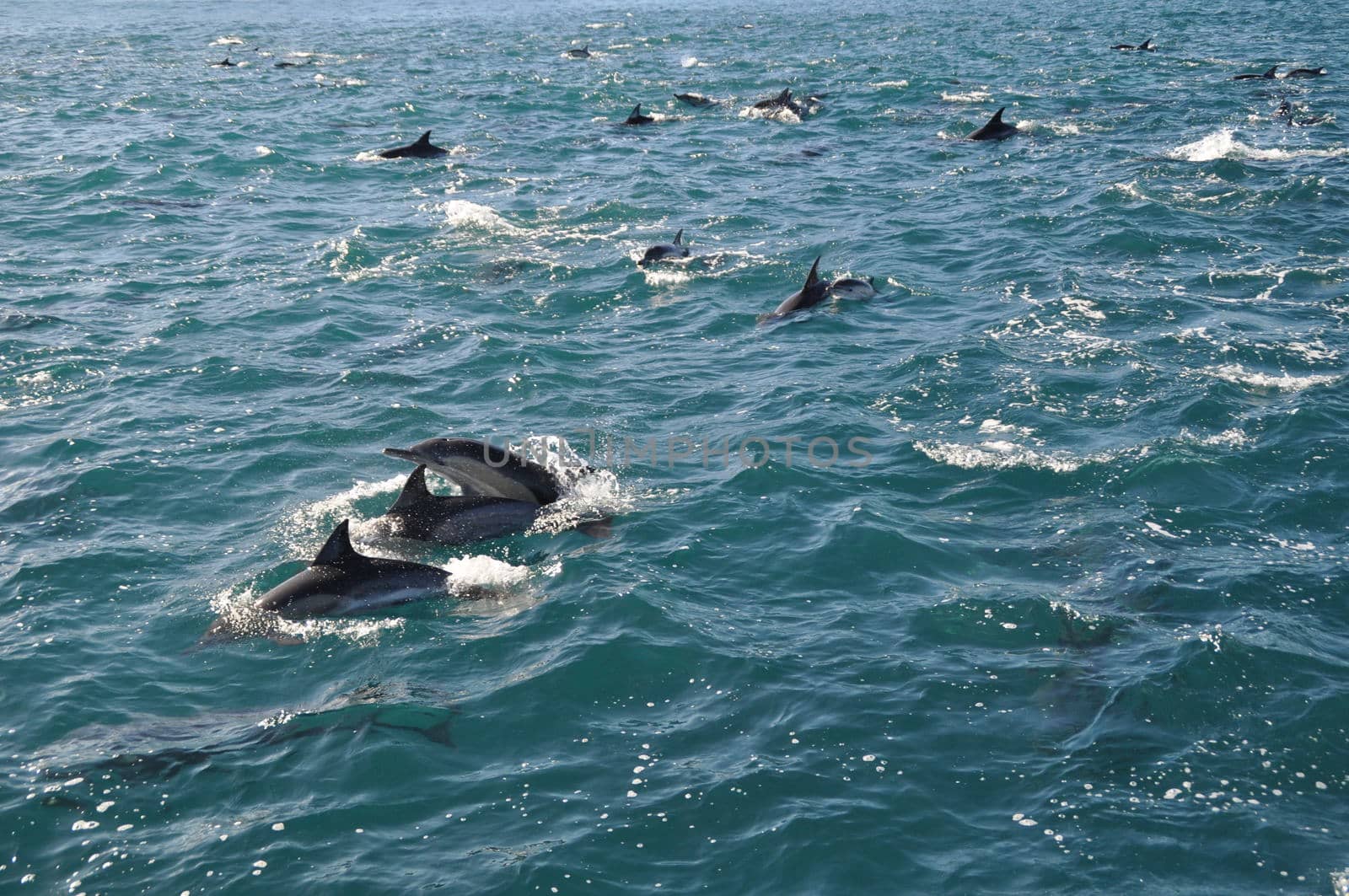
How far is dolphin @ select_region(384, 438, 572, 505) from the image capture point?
14.2 metres

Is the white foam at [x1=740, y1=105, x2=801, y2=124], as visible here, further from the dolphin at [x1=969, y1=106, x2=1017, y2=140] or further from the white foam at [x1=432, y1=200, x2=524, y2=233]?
the white foam at [x1=432, y1=200, x2=524, y2=233]

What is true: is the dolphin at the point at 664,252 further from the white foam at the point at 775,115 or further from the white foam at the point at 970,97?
the white foam at the point at 970,97

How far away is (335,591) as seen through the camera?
12.6m

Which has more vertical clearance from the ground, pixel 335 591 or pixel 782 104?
pixel 782 104

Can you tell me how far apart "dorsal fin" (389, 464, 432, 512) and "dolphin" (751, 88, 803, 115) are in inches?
1188

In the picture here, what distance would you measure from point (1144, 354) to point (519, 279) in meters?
11.8

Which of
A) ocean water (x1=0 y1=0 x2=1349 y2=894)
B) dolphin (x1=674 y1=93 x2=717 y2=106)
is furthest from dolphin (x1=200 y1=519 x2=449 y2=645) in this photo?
dolphin (x1=674 y1=93 x2=717 y2=106)

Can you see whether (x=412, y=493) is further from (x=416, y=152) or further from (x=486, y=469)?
(x=416, y=152)

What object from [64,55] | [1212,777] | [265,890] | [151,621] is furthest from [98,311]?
[64,55]

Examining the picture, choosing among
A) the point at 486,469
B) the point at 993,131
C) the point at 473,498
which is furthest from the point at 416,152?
the point at 473,498

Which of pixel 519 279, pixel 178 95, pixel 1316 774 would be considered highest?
pixel 178 95

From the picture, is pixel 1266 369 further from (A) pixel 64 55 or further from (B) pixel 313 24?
(B) pixel 313 24

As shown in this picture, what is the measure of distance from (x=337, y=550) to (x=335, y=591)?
1.54ft

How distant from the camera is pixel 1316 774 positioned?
10062 mm
